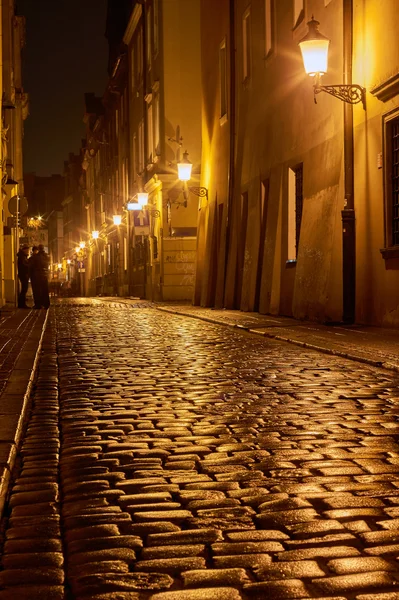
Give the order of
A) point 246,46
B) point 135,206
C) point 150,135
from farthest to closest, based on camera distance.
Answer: point 150,135, point 135,206, point 246,46

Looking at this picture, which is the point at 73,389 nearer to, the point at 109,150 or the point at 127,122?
the point at 127,122

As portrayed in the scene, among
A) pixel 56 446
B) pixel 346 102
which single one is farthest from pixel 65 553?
pixel 346 102

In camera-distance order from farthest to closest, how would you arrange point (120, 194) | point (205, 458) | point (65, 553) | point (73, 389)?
point (120, 194)
point (73, 389)
point (205, 458)
point (65, 553)

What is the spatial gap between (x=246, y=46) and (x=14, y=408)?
1907 centimetres

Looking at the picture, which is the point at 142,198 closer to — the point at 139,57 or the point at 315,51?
the point at 139,57

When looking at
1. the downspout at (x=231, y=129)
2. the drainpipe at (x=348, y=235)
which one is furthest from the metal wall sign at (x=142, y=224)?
the drainpipe at (x=348, y=235)

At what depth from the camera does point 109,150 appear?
182ft

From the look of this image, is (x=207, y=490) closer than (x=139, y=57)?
Yes

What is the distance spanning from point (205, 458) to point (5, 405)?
2137 millimetres

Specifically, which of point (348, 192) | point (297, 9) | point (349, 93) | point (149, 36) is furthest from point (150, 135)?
point (349, 93)

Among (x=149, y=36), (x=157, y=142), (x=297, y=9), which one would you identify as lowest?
(x=157, y=142)

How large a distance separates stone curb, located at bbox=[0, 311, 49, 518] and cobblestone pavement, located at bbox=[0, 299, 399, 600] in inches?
3.7

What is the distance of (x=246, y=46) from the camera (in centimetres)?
2441

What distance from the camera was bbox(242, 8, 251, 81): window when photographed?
24.1 meters
